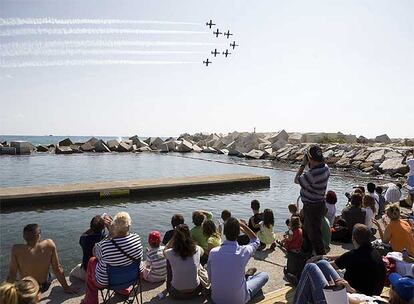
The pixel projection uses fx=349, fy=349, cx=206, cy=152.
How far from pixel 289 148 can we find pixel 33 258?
49.7 metres

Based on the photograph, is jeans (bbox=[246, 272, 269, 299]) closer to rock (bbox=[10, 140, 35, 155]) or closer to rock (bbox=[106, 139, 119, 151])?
rock (bbox=[10, 140, 35, 155])

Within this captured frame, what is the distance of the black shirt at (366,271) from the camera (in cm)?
461

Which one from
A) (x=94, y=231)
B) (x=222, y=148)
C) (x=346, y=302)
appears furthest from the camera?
(x=222, y=148)

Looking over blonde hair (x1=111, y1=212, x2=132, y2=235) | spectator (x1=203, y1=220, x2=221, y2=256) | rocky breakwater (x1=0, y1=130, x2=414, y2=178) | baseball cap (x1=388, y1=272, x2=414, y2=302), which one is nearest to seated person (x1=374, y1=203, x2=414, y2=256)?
spectator (x1=203, y1=220, x2=221, y2=256)

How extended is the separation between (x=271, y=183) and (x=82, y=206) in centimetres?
1455

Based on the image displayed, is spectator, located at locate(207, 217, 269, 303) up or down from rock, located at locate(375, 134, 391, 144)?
down

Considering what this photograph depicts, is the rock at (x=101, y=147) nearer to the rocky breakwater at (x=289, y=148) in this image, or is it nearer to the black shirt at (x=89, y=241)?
the rocky breakwater at (x=289, y=148)

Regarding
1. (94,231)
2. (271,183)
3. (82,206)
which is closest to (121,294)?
(94,231)

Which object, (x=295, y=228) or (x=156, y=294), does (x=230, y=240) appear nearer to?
(x=156, y=294)

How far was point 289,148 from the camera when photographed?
52938 mm

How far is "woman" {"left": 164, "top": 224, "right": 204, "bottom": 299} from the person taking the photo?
17.8 feet

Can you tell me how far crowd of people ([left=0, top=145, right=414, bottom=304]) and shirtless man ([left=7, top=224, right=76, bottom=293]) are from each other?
0.01 meters

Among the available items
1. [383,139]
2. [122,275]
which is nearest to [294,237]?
[122,275]

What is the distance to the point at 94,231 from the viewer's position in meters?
6.38
